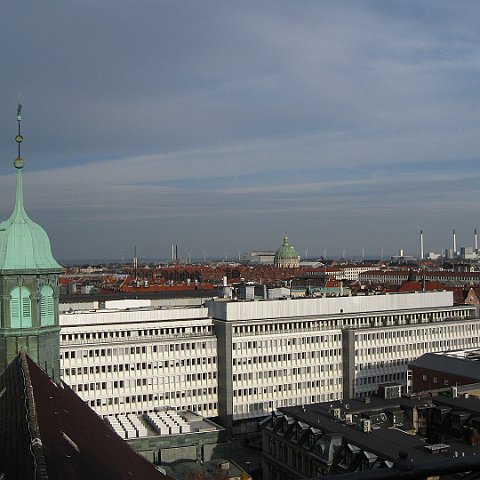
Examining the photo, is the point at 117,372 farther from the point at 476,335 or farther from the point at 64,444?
the point at 64,444

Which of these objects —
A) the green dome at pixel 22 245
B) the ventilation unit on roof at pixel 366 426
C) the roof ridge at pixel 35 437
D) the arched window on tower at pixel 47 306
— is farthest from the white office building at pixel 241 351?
the roof ridge at pixel 35 437

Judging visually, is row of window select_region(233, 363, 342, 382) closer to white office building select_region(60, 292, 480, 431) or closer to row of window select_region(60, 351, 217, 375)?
white office building select_region(60, 292, 480, 431)

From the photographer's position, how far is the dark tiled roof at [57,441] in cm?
1150

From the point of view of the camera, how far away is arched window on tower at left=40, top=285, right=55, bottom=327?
1033 inches

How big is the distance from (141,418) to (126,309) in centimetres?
2305

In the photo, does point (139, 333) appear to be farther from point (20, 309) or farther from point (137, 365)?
point (20, 309)

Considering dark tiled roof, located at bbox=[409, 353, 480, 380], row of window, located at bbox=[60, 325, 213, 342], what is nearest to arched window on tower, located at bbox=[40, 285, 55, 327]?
dark tiled roof, located at bbox=[409, 353, 480, 380]

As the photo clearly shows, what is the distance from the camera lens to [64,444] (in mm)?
13438

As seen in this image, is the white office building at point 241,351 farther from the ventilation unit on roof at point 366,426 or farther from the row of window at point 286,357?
the ventilation unit on roof at point 366,426

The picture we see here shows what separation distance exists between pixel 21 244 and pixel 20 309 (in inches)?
108

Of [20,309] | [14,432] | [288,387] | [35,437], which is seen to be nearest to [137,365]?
[288,387]

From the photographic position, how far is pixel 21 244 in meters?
26.8

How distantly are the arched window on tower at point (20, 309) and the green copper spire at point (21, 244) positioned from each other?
0.88 meters

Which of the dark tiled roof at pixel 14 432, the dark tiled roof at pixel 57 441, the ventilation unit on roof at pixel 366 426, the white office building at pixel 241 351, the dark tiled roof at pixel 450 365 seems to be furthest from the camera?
the white office building at pixel 241 351
